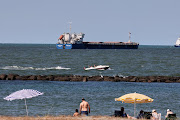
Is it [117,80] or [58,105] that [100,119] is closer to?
[58,105]

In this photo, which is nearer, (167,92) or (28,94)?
(28,94)

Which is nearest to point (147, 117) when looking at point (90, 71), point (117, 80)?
point (117, 80)

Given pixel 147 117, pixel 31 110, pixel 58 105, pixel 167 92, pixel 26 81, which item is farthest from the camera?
pixel 26 81

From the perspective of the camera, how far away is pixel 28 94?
20.8 meters

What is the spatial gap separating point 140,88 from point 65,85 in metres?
7.63

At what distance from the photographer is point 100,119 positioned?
18875 mm

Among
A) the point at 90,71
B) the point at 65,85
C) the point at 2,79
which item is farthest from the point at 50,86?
the point at 90,71

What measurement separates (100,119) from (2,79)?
28.7 metres

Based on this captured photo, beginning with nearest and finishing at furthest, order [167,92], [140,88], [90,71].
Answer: [167,92] → [140,88] → [90,71]

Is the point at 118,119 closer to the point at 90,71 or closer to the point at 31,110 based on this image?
the point at 31,110

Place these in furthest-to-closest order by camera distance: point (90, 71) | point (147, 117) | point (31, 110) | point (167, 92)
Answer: point (90, 71) → point (167, 92) → point (31, 110) → point (147, 117)

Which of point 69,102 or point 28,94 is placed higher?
point 28,94

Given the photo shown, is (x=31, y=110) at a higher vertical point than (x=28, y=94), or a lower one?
lower

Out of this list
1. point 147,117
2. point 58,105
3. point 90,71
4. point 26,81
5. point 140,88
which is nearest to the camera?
point 147,117
